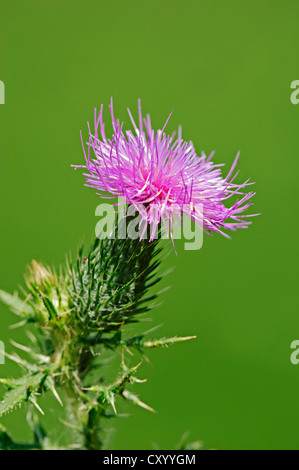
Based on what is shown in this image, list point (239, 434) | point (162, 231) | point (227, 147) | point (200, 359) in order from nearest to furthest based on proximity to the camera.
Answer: point (162, 231) < point (239, 434) < point (200, 359) < point (227, 147)

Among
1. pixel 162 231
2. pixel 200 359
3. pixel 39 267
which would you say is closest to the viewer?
pixel 162 231

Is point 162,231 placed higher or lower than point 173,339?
higher

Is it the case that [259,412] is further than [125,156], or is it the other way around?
[259,412]

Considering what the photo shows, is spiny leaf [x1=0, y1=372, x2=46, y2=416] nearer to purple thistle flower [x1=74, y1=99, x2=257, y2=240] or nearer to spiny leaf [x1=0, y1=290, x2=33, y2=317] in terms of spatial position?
spiny leaf [x1=0, y1=290, x2=33, y2=317]

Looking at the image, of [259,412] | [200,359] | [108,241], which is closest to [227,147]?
[200,359]

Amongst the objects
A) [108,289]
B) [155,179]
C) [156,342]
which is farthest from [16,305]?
[155,179]

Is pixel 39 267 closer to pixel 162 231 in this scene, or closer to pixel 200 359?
pixel 162 231

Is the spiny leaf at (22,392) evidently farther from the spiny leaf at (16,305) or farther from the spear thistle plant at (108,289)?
the spiny leaf at (16,305)
